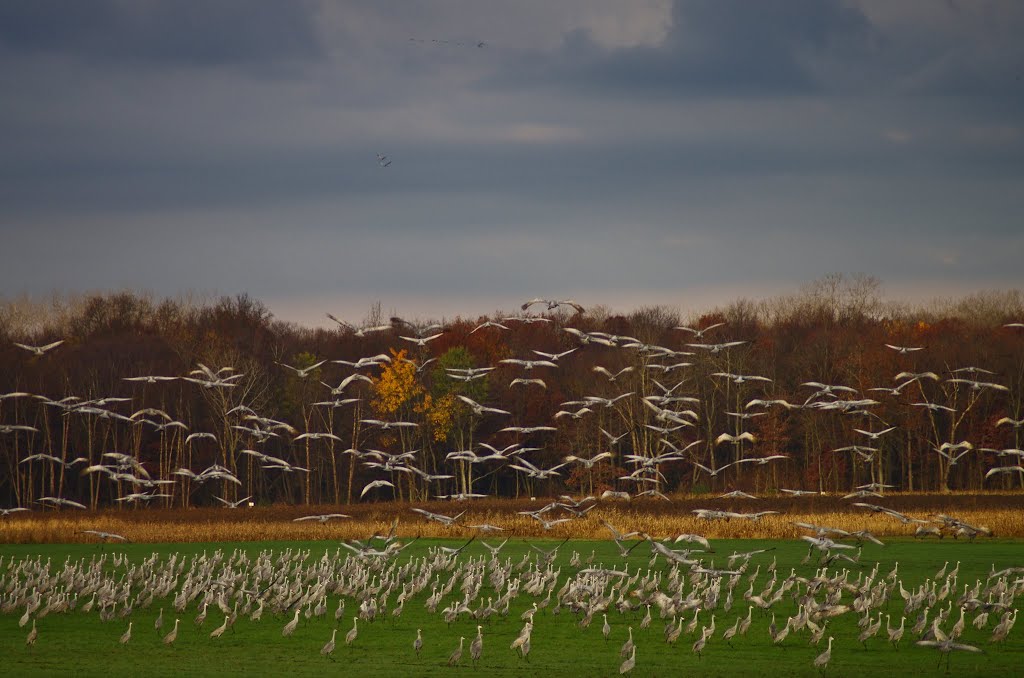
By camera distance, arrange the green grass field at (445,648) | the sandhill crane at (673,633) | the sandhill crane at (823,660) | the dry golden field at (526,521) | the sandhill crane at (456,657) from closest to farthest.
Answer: the sandhill crane at (823,660), the green grass field at (445,648), the sandhill crane at (456,657), the sandhill crane at (673,633), the dry golden field at (526,521)

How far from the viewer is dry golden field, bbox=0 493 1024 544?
5244 centimetres

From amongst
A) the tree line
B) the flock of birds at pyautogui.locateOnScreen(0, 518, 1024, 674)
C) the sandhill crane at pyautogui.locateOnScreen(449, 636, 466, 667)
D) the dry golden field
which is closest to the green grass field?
the flock of birds at pyautogui.locateOnScreen(0, 518, 1024, 674)

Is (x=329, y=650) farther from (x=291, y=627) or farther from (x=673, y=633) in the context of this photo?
(x=673, y=633)

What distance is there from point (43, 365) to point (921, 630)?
7687 cm

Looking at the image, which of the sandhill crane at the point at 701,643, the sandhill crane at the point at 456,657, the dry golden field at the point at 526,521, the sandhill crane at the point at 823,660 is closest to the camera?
the sandhill crane at the point at 823,660

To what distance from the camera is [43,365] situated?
90.4 m

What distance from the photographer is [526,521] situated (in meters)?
58.2

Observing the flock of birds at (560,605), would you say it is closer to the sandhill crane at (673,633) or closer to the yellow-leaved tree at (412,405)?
the sandhill crane at (673,633)

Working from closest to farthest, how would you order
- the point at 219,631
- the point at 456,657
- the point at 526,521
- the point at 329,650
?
the point at 456,657, the point at 329,650, the point at 219,631, the point at 526,521

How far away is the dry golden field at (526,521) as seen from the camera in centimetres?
5244

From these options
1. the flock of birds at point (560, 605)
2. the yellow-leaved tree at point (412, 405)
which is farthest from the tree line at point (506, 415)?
the flock of birds at point (560, 605)

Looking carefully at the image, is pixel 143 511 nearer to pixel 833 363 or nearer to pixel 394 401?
pixel 394 401

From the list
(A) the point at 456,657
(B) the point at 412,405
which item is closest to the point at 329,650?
(A) the point at 456,657

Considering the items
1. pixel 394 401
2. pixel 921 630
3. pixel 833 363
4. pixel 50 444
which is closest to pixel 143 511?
pixel 50 444
